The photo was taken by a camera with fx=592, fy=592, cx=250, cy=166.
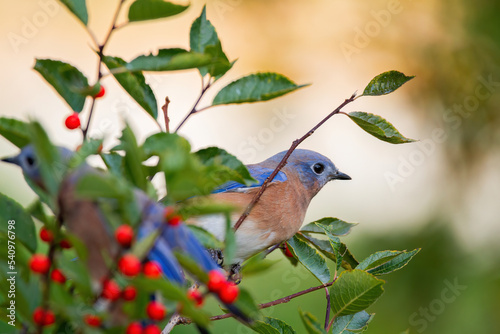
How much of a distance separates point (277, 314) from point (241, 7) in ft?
8.01

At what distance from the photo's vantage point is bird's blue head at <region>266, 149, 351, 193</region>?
268cm

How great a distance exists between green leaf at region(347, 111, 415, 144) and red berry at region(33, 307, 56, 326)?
95 cm

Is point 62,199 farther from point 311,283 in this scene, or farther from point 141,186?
point 311,283

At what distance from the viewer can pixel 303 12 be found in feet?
15.0

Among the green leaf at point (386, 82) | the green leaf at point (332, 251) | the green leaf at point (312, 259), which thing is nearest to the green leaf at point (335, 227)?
the green leaf at point (332, 251)

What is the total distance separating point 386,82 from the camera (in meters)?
1.53

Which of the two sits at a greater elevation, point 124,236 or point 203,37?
point 203,37

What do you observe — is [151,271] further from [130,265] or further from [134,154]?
[134,154]

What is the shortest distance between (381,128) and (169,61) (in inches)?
25.6

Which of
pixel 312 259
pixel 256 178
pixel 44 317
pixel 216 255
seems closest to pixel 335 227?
pixel 312 259

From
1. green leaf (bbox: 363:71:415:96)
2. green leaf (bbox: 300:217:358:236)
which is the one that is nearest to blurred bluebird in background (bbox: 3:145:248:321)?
green leaf (bbox: 363:71:415:96)

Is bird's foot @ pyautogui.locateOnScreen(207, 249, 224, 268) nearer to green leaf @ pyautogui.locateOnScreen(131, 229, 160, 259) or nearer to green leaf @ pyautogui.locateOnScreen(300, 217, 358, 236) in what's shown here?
green leaf @ pyautogui.locateOnScreen(300, 217, 358, 236)

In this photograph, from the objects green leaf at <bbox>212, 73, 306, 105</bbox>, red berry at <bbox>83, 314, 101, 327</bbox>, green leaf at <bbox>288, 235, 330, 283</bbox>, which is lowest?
green leaf at <bbox>288, 235, 330, 283</bbox>

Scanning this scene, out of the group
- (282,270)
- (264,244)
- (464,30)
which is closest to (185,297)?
(264,244)
